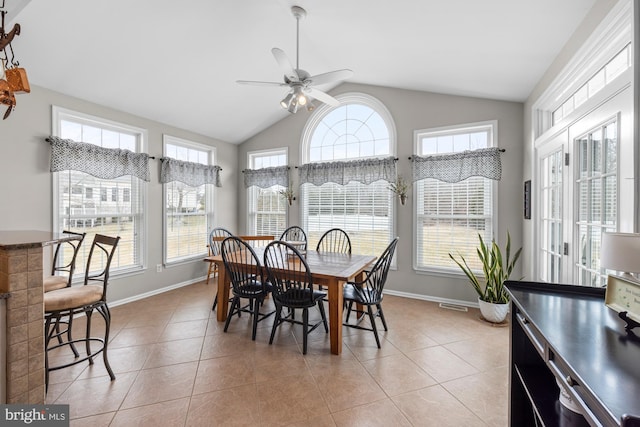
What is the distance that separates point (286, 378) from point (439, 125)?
11.7ft

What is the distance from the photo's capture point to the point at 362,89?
4434 millimetres

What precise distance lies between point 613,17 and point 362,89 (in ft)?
10.1

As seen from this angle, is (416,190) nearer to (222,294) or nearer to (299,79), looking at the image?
(299,79)

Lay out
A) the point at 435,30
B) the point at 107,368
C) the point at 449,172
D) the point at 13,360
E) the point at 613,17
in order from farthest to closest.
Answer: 1. the point at 449,172
2. the point at 435,30
3. the point at 107,368
4. the point at 613,17
5. the point at 13,360

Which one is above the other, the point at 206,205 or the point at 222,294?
the point at 206,205

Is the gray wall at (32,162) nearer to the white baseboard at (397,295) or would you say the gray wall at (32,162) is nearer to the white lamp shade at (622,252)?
the white baseboard at (397,295)

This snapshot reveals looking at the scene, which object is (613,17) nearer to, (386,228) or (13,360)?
(386,228)

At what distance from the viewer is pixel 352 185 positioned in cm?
459

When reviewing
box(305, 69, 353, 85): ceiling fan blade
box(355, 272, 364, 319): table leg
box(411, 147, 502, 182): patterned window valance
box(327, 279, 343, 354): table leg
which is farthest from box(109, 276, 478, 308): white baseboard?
box(305, 69, 353, 85): ceiling fan blade

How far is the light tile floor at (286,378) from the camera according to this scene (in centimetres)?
181

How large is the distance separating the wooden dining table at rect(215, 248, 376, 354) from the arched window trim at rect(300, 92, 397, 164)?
2.01 m

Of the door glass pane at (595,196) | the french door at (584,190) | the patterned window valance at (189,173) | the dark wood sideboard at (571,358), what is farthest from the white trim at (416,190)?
the patterned window valance at (189,173)

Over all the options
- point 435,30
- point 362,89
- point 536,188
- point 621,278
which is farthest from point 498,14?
point 362,89

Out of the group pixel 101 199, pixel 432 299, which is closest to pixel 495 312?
pixel 432 299
